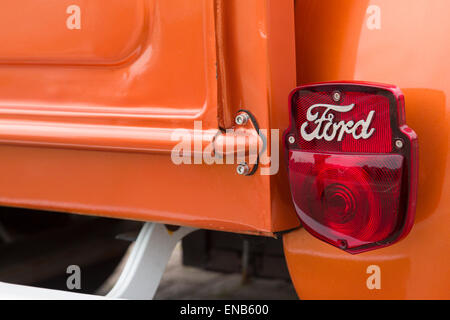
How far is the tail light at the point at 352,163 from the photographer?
975mm

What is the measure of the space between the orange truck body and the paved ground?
1334mm

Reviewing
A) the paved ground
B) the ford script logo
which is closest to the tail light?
the ford script logo

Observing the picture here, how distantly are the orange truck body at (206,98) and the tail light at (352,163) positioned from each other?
0.06m

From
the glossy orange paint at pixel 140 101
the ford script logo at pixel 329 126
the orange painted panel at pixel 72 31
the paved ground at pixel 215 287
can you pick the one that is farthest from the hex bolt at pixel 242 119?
the paved ground at pixel 215 287

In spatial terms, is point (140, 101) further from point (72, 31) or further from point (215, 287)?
point (215, 287)

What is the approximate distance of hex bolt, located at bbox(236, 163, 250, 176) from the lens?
1126 millimetres

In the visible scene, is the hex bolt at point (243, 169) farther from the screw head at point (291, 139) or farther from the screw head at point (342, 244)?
the screw head at point (342, 244)

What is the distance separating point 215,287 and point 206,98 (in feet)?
5.52

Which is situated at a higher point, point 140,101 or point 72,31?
point 72,31

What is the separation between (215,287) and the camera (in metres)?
2.67

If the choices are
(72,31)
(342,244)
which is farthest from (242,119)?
(72,31)

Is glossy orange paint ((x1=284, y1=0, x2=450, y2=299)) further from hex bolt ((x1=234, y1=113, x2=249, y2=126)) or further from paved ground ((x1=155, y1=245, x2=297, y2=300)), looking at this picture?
paved ground ((x1=155, y1=245, x2=297, y2=300))

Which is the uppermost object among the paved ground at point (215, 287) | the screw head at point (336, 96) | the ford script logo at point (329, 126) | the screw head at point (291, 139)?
the screw head at point (336, 96)

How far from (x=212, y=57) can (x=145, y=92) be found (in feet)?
0.59
